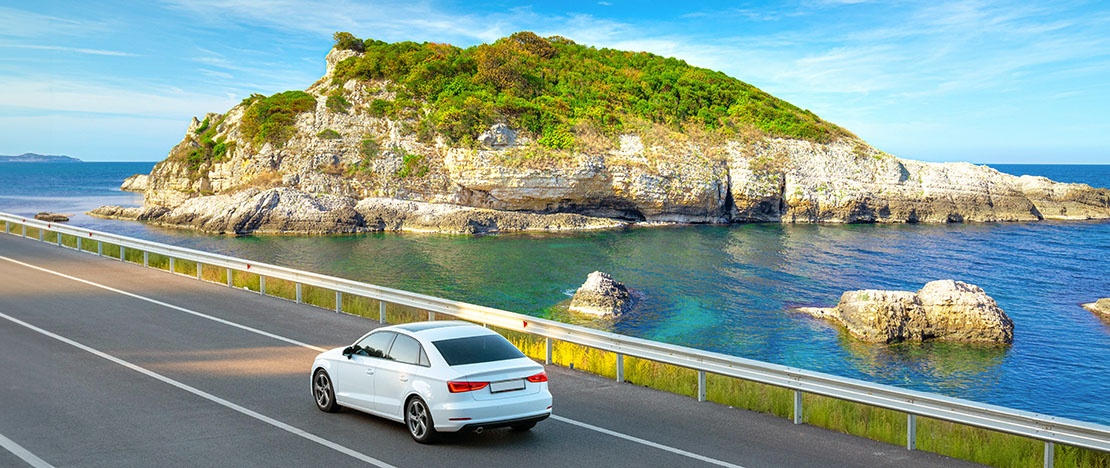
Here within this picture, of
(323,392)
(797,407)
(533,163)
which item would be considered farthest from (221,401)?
(533,163)

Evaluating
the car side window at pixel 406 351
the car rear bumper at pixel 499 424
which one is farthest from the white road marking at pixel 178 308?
the car rear bumper at pixel 499 424

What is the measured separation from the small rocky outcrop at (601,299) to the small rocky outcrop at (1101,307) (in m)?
18.6

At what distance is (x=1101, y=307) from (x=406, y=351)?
31772 millimetres

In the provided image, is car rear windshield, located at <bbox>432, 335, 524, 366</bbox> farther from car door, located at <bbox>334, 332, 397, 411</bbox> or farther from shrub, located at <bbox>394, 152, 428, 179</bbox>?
shrub, located at <bbox>394, 152, 428, 179</bbox>

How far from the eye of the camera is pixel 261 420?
1083 cm

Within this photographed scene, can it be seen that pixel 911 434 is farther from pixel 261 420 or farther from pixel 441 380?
pixel 261 420

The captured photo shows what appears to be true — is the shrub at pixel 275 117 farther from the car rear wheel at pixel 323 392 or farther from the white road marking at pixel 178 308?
the car rear wheel at pixel 323 392

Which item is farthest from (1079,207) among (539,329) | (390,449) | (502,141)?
(390,449)

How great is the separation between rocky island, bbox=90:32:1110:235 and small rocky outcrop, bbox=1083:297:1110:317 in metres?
36.7

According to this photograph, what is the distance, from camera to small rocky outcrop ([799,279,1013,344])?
26.0 m

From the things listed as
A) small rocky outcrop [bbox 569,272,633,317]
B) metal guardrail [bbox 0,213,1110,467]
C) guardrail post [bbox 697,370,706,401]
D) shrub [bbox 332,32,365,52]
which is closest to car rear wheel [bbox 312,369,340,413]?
metal guardrail [bbox 0,213,1110,467]

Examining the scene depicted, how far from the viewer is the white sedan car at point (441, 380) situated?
368 inches

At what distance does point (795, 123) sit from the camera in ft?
253

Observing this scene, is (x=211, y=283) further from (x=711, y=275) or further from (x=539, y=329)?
(x=711, y=275)
